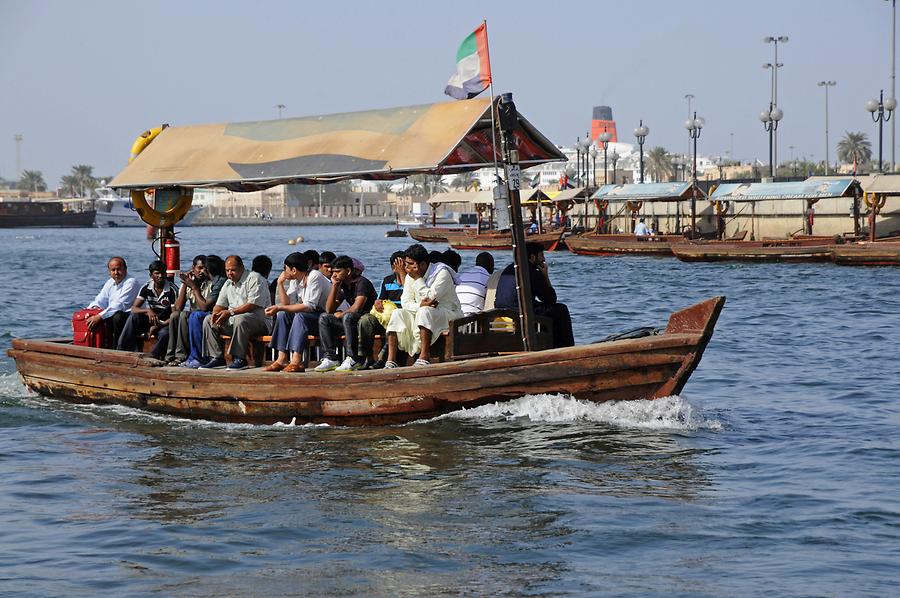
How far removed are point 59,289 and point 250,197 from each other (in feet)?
424

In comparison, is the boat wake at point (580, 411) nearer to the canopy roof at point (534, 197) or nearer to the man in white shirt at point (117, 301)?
the man in white shirt at point (117, 301)

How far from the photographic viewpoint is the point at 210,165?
1191cm

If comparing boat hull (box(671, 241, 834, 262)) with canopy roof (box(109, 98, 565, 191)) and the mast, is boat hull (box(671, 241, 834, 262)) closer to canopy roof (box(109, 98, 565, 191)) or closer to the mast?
canopy roof (box(109, 98, 565, 191))

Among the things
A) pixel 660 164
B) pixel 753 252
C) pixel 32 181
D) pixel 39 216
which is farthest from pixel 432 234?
pixel 32 181

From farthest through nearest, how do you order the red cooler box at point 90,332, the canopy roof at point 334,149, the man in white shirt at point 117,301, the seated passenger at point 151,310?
1. the red cooler box at point 90,332
2. the man in white shirt at point 117,301
3. the seated passenger at point 151,310
4. the canopy roof at point 334,149

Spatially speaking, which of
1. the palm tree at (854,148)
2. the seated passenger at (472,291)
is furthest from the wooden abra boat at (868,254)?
the palm tree at (854,148)

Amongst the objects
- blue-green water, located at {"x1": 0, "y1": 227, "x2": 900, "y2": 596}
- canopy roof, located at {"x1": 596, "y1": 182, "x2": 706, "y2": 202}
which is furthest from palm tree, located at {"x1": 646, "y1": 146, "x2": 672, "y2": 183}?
blue-green water, located at {"x1": 0, "y1": 227, "x2": 900, "y2": 596}

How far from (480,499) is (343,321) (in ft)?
9.19

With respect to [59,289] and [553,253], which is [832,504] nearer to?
[59,289]

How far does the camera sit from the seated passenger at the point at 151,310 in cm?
1267

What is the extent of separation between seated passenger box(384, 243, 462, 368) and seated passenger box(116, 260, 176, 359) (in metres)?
3.03

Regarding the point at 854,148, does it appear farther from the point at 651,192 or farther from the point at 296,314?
the point at 296,314

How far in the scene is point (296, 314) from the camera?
1129 cm

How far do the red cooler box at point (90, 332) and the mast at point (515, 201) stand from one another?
201 inches
